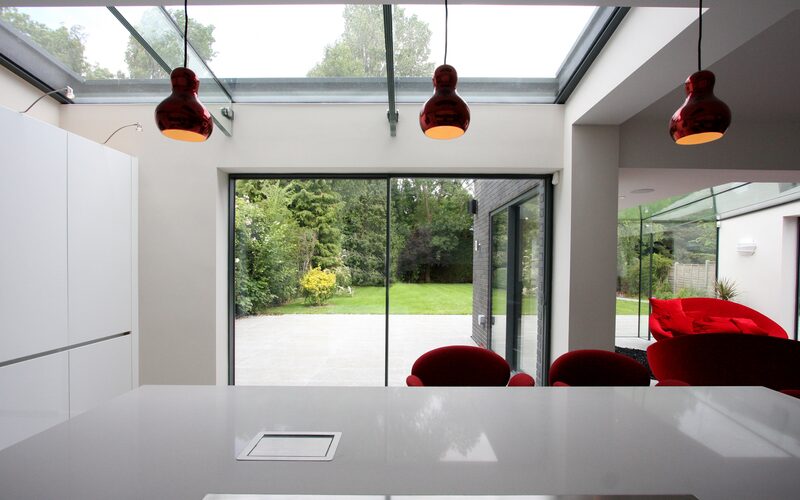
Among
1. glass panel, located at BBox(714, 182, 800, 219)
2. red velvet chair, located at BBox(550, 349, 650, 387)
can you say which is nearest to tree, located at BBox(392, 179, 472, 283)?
red velvet chair, located at BBox(550, 349, 650, 387)

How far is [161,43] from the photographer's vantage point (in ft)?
9.77

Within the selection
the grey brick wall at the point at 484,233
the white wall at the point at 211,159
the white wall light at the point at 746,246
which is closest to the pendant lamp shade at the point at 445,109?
the white wall at the point at 211,159

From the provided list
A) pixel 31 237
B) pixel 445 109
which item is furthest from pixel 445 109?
pixel 31 237

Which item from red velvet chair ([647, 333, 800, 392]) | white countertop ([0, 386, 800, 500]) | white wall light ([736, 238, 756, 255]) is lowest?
red velvet chair ([647, 333, 800, 392])

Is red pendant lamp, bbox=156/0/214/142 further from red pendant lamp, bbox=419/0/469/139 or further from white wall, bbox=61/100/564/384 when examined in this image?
white wall, bbox=61/100/564/384

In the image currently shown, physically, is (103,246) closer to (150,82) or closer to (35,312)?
(35,312)

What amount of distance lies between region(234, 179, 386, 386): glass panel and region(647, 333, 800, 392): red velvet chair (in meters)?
2.94

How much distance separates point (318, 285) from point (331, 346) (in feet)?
2.27

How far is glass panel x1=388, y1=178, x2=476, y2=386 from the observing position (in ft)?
13.4

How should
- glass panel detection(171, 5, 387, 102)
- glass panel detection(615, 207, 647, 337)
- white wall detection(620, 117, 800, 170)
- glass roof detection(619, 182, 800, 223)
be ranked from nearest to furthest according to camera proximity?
1. glass panel detection(171, 5, 387, 102)
2. white wall detection(620, 117, 800, 170)
3. glass roof detection(619, 182, 800, 223)
4. glass panel detection(615, 207, 647, 337)

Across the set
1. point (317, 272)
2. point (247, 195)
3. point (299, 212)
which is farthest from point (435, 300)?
point (247, 195)

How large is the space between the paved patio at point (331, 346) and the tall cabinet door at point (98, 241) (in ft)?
3.93

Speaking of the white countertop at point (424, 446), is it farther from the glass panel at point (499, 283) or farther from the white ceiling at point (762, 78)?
the glass panel at point (499, 283)

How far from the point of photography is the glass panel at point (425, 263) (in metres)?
4.08
